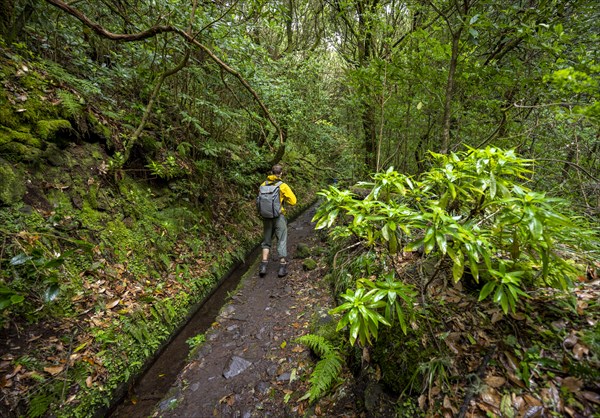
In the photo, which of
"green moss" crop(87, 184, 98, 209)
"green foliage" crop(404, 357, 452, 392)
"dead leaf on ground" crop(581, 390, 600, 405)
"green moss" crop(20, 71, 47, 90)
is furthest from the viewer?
"green moss" crop(87, 184, 98, 209)

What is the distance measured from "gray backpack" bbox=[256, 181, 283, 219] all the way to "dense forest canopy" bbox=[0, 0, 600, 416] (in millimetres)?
1478

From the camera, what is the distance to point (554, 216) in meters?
1.70

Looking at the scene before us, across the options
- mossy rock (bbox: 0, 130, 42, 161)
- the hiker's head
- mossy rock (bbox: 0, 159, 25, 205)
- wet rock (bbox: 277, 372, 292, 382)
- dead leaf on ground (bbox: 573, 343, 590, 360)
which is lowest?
wet rock (bbox: 277, 372, 292, 382)

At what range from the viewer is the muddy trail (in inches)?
139

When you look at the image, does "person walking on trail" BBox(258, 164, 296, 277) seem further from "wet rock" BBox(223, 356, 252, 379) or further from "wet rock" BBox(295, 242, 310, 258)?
"wet rock" BBox(223, 356, 252, 379)

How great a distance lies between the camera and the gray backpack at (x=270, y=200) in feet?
21.4

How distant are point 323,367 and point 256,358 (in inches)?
55.4

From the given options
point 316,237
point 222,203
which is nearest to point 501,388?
point 316,237

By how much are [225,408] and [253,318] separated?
6.22 ft

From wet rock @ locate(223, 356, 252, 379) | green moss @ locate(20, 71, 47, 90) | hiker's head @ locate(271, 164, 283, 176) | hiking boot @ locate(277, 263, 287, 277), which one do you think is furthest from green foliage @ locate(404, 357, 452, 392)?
green moss @ locate(20, 71, 47, 90)

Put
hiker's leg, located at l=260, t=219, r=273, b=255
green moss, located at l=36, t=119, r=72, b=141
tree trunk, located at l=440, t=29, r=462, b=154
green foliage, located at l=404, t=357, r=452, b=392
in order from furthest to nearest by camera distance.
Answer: hiker's leg, located at l=260, t=219, r=273, b=255
green moss, located at l=36, t=119, r=72, b=141
tree trunk, located at l=440, t=29, r=462, b=154
green foliage, located at l=404, t=357, r=452, b=392

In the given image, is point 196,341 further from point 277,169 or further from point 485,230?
point 485,230

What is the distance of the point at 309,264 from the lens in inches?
274

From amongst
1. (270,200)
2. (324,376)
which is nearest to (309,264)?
(270,200)
